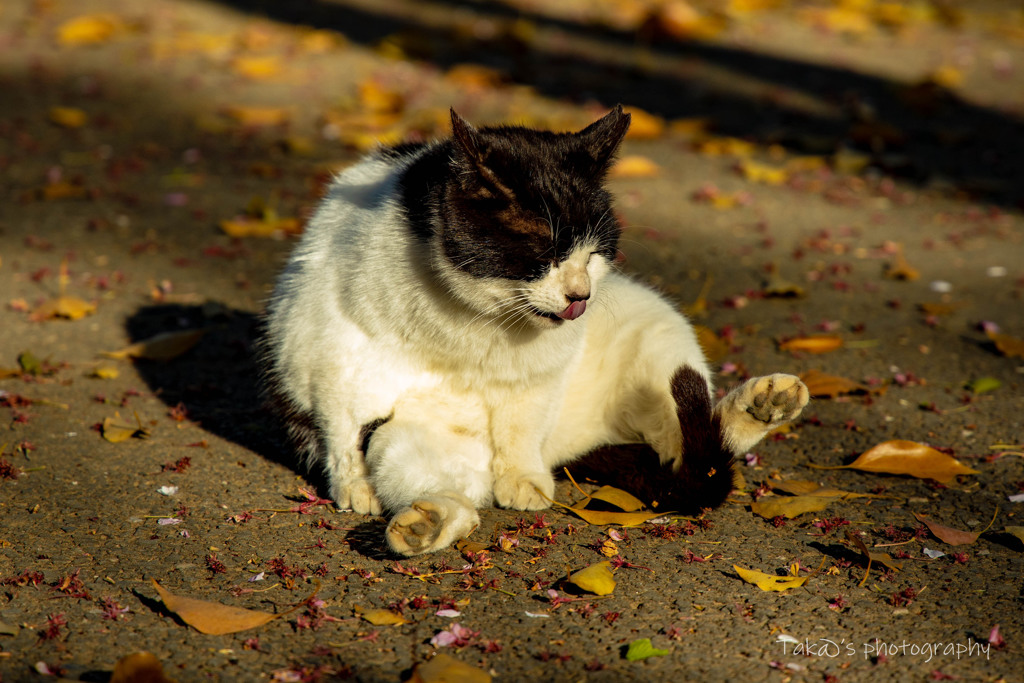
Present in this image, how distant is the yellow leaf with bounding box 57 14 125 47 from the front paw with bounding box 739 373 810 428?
267 inches

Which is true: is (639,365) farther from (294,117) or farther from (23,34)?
(23,34)

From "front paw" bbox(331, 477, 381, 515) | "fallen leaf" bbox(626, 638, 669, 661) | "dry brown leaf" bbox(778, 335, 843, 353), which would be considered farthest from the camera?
"dry brown leaf" bbox(778, 335, 843, 353)

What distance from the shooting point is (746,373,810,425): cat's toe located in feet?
8.71

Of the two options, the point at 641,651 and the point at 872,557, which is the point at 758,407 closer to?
the point at 872,557

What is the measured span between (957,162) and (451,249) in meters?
5.12

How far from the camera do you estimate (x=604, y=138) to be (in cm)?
254

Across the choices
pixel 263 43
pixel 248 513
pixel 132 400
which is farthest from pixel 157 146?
pixel 248 513

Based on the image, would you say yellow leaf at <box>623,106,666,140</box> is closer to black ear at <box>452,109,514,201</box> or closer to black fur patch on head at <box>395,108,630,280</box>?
black fur patch on head at <box>395,108,630,280</box>

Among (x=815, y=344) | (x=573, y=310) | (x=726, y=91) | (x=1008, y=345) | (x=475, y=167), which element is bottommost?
(x=815, y=344)

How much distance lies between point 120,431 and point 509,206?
1.61 m

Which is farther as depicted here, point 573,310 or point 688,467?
point 688,467

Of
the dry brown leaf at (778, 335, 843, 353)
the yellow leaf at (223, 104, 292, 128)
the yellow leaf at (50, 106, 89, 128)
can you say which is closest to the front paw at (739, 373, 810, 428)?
the dry brown leaf at (778, 335, 843, 353)

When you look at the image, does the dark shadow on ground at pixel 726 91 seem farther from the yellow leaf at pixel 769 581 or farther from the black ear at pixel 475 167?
the black ear at pixel 475 167

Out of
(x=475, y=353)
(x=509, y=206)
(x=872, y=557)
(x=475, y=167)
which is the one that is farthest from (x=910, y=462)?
(x=475, y=167)
